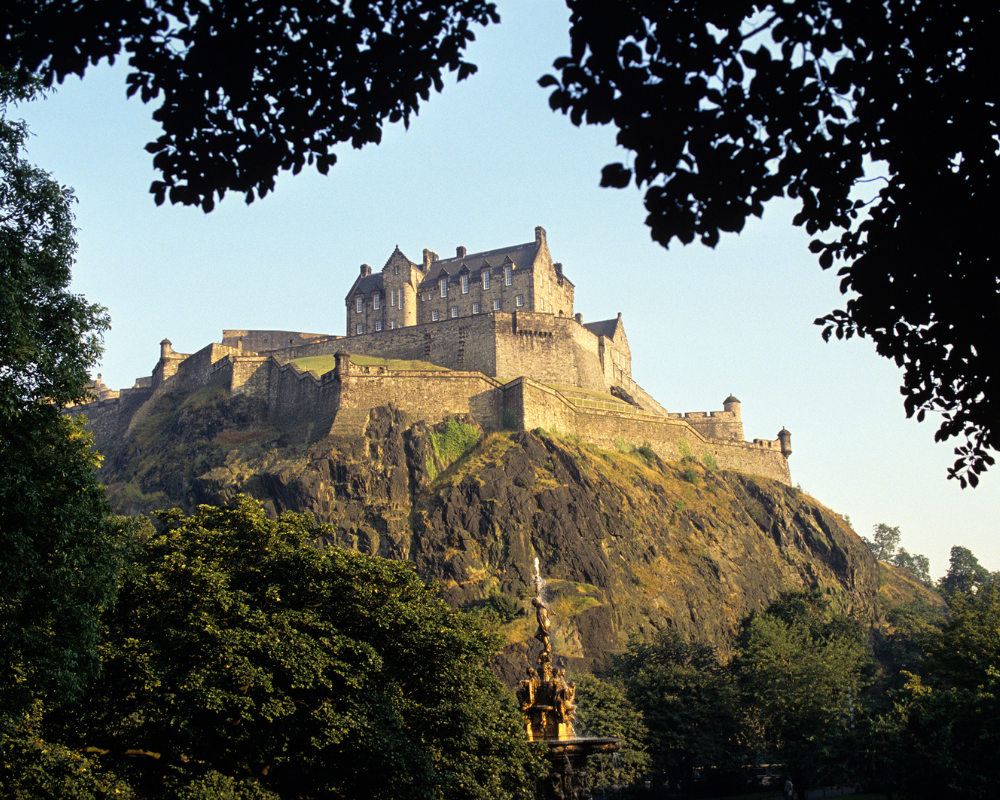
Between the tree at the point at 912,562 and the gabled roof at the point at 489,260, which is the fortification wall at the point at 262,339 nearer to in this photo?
the gabled roof at the point at 489,260

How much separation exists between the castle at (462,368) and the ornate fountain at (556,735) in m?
41.9

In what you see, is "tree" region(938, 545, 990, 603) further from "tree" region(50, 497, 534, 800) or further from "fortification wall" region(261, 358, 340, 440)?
"tree" region(50, 497, 534, 800)

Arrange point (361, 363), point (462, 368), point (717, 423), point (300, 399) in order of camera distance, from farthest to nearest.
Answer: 1. point (717, 423)
2. point (462, 368)
3. point (361, 363)
4. point (300, 399)

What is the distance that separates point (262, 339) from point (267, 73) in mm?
75789

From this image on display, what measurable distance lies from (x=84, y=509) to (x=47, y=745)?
5412 mm

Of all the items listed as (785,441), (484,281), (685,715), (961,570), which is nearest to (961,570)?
(961,570)

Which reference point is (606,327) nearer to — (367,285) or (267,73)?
(367,285)

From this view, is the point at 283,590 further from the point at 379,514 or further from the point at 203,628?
the point at 379,514

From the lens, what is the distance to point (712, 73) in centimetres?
664

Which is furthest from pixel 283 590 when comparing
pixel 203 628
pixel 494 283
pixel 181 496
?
pixel 494 283

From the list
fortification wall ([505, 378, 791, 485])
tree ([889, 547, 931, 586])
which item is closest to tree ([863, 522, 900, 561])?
tree ([889, 547, 931, 586])

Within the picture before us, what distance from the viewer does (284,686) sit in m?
20.7

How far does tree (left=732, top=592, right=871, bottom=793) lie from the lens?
37.0 meters

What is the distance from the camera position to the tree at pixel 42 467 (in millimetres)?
14133
